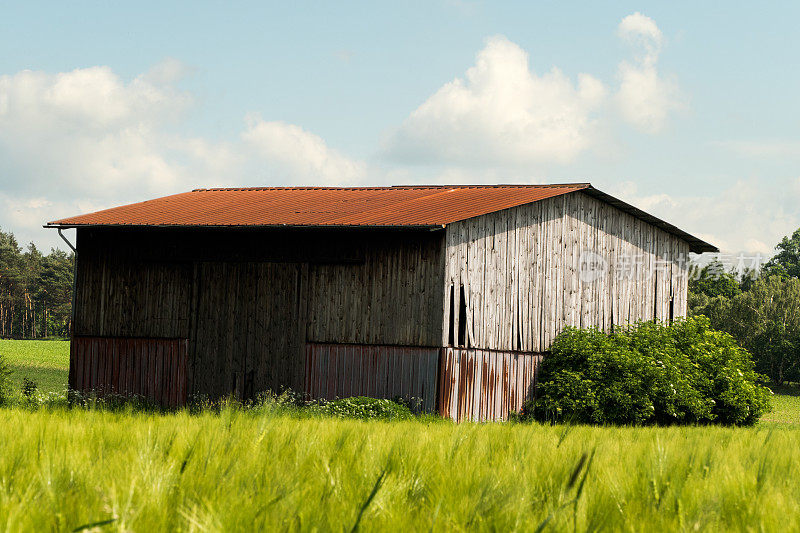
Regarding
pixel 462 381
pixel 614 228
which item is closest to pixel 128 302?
pixel 462 381

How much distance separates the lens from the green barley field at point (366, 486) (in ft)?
9.85

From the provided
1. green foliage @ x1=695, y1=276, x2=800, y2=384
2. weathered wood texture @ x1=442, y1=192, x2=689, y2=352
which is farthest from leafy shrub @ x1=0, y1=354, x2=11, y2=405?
green foliage @ x1=695, y1=276, x2=800, y2=384

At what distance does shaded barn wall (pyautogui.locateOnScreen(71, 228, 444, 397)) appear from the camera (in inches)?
764

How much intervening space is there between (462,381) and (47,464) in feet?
53.0

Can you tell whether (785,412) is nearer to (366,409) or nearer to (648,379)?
(648,379)

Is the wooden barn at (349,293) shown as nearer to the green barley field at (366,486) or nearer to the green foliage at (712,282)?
the green barley field at (366,486)

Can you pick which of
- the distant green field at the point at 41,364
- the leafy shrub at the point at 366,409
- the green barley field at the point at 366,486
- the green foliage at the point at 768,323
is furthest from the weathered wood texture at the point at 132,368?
the green foliage at the point at 768,323

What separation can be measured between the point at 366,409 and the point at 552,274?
7.12 m

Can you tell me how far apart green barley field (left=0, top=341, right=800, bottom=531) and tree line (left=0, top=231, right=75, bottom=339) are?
10989cm

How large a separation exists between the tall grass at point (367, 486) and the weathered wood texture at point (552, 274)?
14.2m

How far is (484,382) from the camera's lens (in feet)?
66.2

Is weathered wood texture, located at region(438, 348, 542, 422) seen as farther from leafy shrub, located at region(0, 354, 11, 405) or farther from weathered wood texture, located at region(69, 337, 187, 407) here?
leafy shrub, located at region(0, 354, 11, 405)

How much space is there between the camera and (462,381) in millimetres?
19469

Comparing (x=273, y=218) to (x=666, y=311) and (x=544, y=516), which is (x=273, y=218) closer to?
(x=666, y=311)
